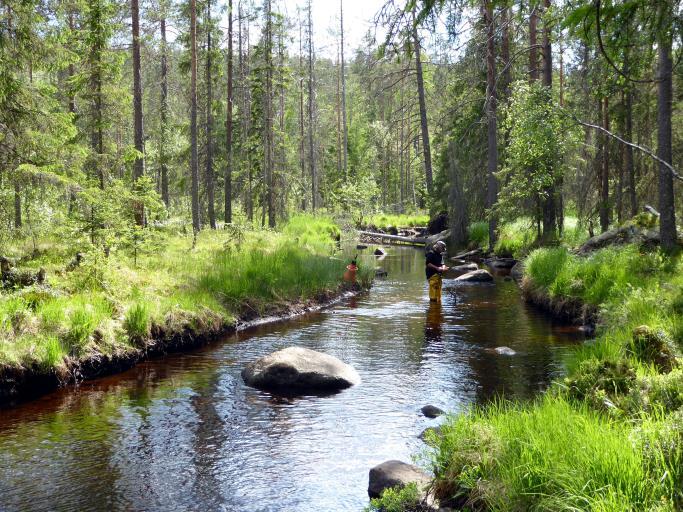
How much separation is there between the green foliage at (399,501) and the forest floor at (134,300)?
615cm

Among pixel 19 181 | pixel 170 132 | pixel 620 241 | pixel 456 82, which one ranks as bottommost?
pixel 620 241

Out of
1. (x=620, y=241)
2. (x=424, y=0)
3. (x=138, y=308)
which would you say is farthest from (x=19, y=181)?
(x=620, y=241)

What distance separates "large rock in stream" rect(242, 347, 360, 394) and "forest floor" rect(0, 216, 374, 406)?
2.61 metres

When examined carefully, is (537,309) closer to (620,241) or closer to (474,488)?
Answer: (620,241)

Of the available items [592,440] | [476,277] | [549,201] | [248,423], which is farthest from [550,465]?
[549,201]

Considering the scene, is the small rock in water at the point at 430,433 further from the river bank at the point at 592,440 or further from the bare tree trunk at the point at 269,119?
the bare tree trunk at the point at 269,119

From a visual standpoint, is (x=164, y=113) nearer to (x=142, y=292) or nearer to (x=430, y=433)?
(x=142, y=292)

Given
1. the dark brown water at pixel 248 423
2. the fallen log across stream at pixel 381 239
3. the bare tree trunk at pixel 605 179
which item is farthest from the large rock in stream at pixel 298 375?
the fallen log across stream at pixel 381 239

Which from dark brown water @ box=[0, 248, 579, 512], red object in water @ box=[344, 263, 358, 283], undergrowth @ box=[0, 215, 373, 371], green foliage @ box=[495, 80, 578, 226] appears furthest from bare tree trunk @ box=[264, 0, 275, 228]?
dark brown water @ box=[0, 248, 579, 512]

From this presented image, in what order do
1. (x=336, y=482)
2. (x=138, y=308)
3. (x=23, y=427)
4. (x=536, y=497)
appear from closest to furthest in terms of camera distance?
(x=536, y=497), (x=336, y=482), (x=23, y=427), (x=138, y=308)

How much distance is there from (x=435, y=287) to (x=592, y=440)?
12057mm

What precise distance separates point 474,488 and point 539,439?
0.64 meters

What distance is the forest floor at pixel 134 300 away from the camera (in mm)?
9203

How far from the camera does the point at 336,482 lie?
20.7 feet
